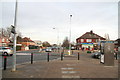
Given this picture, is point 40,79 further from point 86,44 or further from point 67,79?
point 86,44

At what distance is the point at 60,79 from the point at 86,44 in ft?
187

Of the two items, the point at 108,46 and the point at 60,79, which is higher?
the point at 108,46

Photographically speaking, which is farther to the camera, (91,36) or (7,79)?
(91,36)

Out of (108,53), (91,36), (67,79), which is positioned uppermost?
(91,36)

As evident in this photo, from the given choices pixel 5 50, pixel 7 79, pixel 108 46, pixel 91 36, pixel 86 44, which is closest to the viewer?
pixel 7 79

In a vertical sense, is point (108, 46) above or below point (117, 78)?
above

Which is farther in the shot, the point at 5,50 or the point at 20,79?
the point at 5,50

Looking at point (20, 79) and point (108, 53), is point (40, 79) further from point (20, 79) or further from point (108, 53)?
point (108, 53)

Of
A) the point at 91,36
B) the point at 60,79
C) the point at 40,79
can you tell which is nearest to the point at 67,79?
the point at 60,79

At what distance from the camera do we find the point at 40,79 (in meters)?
5.96

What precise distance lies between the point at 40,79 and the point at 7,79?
1633mm

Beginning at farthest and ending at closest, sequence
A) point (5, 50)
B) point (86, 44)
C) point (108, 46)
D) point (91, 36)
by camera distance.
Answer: point (91, 36) < point (86, 44) < point (5, 50) < point (108, 46)

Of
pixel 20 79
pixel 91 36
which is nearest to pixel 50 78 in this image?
pixel 20 79

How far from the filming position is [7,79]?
5.94 m
